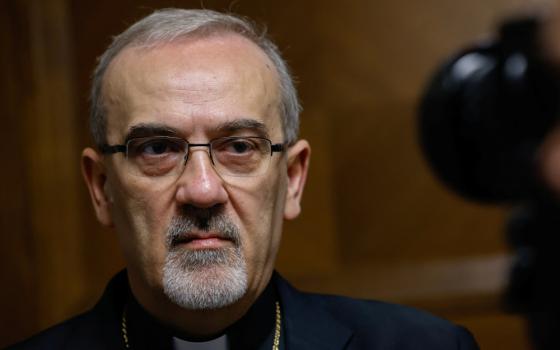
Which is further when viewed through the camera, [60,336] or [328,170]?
[328,170]

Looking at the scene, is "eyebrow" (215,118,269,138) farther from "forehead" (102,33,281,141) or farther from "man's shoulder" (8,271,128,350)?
"man's shoulder" (8,271,128,350)

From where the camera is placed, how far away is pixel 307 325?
7.51 ft

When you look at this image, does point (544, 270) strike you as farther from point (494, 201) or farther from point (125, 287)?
point (125, 287)

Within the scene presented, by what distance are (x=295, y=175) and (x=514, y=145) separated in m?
1.66

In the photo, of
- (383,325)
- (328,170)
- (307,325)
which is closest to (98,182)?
(307,325)

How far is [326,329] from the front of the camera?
2309 mm

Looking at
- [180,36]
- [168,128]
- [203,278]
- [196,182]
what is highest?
[180,36]

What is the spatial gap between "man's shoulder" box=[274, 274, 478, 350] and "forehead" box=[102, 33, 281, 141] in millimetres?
531

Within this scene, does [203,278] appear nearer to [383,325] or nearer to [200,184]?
[200,184]

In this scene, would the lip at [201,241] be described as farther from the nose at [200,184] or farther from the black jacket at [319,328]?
the black jacket at [319,328]

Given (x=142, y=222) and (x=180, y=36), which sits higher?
(x=180, y=36)

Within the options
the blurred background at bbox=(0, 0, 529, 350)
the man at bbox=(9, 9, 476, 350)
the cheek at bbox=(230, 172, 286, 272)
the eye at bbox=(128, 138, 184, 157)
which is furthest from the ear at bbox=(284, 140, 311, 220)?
the blurred background at bbox=(0, 0, 529, 350)

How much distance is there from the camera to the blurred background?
3.81 metres

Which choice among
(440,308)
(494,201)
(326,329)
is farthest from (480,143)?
(440,308)
